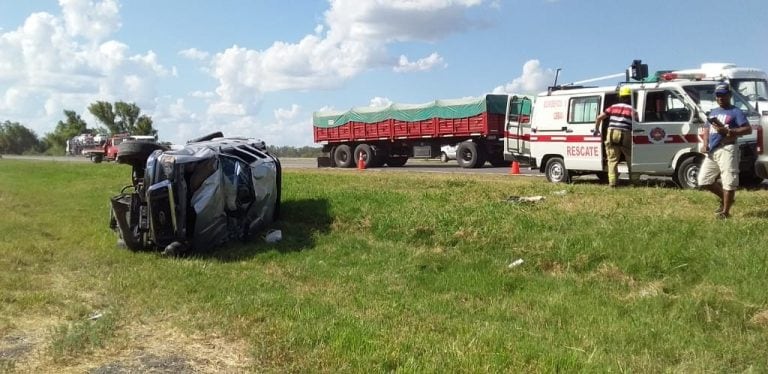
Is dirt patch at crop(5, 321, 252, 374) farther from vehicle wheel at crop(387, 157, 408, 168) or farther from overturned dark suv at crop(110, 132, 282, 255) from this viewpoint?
vehicle wheel at crop(387, 157, 408, 168)

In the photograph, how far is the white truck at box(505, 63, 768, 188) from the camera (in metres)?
11.5

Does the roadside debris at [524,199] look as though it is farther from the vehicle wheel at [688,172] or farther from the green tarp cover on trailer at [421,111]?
the green tarp cover on trailer at [421,111]

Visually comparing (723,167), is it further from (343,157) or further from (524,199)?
(343,157)

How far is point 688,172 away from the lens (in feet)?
37.9

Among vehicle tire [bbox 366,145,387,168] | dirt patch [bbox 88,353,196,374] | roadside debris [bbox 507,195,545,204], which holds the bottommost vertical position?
dirt patch [bbox 88,353,196,374]

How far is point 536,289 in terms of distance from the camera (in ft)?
21.4

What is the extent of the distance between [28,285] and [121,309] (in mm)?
1770

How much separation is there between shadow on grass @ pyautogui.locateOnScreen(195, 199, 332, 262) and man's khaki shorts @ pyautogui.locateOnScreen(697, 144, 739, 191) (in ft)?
17.0

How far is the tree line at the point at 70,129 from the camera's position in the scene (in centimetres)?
8319

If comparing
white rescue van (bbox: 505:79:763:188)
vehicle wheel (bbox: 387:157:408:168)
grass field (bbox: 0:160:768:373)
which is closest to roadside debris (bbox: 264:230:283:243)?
grass field (bbox: 0:160:768:373)

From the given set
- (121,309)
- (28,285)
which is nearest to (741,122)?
(121,309)

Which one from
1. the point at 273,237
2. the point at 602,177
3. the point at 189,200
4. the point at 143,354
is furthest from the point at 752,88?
the point at 143,354

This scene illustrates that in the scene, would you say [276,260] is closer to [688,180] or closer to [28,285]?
[28,285]

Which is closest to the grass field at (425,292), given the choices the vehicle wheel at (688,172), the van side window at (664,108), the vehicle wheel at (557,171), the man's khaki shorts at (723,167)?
the man's khaki shorts at (723,167)
